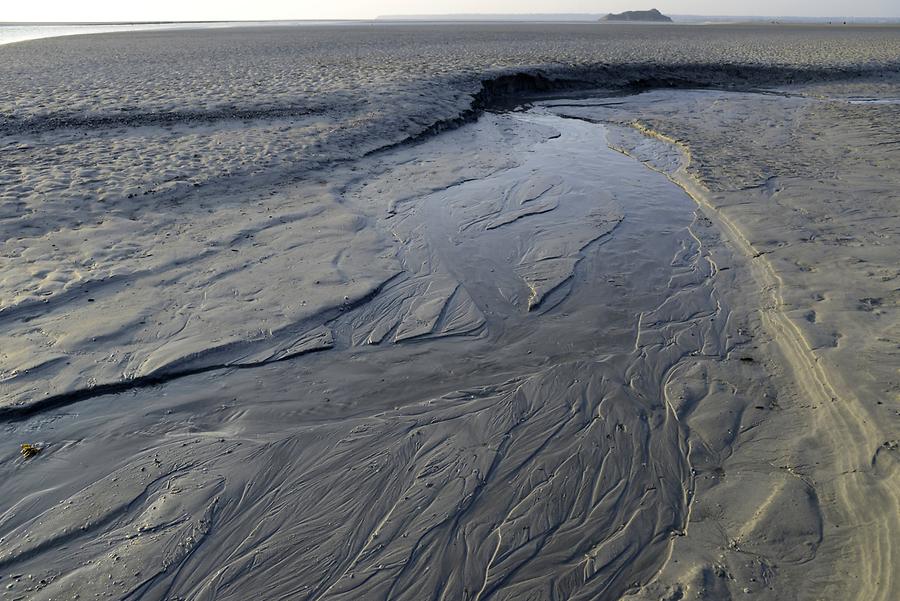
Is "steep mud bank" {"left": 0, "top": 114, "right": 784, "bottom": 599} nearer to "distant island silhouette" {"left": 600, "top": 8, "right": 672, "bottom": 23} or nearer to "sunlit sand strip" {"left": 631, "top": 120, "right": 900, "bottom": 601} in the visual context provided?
"sunlit sand strip" {"left": 631, "top": 120, "right": 900, "bottom": 601}

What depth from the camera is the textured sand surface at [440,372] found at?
2873 millimetres

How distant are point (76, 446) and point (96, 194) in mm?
4810

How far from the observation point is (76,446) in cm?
352

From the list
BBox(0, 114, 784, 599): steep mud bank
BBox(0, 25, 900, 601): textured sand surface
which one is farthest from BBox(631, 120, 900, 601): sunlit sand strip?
BBox(0, 114, 784, 599): steep mud bank

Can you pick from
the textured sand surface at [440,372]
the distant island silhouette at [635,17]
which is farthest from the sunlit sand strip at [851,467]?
the distant island silhouette at [635,17]

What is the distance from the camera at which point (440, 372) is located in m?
4.37

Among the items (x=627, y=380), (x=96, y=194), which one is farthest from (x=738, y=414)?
(x=96, y=194)

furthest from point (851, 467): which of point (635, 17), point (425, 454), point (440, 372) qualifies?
point (635, 17)

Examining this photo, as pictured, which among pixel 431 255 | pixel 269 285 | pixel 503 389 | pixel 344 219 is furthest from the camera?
pixel 344 219

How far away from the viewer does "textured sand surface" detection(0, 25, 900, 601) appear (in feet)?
9.43

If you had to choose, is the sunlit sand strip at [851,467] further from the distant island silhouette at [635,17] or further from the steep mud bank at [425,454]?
Result: the distant island silhouette at [635,17]

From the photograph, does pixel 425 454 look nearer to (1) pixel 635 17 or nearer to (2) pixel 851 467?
(2) pixel 851 467

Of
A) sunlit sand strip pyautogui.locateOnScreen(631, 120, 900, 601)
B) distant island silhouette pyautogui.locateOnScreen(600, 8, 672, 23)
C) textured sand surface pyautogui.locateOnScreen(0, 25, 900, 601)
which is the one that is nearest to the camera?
sunlit sand strip pyautogui.locateOnScreen(631, 120, 900, 601)

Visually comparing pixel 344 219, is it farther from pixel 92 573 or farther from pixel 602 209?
pixel 92 573
